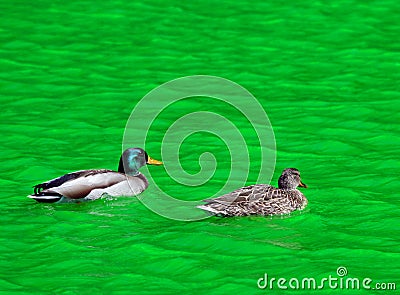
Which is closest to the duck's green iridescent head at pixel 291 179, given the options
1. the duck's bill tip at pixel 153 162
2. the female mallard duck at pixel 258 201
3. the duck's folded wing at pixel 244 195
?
the female mallard duck at pixel 258 201

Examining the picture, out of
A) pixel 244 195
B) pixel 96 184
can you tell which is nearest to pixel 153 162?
pixel 96 184

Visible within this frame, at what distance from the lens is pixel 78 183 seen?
13.7m

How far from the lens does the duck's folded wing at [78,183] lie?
13.6 metres

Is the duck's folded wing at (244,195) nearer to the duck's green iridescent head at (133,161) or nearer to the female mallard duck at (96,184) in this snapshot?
the female mallard duck at (96,184)

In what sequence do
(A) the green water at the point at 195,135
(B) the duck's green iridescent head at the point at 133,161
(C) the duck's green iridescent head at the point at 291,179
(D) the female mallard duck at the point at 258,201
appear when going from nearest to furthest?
(A) the green water at the point at 195,135
(D) the female mallard duck at the point at 258,201
(C) the duck's green iridescent head at the point at 291,179
(B) the duck's green iridescent head at the point at 133,161

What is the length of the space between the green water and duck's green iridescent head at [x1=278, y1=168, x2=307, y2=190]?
0.30 metres

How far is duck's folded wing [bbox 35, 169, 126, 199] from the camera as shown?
13.6m

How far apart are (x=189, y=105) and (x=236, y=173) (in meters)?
3.24

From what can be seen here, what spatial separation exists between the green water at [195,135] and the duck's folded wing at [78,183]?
0.23 metres

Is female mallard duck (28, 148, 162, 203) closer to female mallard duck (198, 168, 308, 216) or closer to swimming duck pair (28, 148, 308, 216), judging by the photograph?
swimming duck pair (28, 148, 308, 216)

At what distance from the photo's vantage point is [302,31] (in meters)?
20.8

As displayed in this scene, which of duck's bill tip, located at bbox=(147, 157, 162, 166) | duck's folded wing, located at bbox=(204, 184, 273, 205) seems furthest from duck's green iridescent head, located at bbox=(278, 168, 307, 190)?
duck's bill tip, located at bbox=(147, 157, 162, 166)

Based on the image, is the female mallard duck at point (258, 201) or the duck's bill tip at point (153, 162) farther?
the duck's bill tip at point (153, 162)

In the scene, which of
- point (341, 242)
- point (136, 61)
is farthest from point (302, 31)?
point (341, 242)
